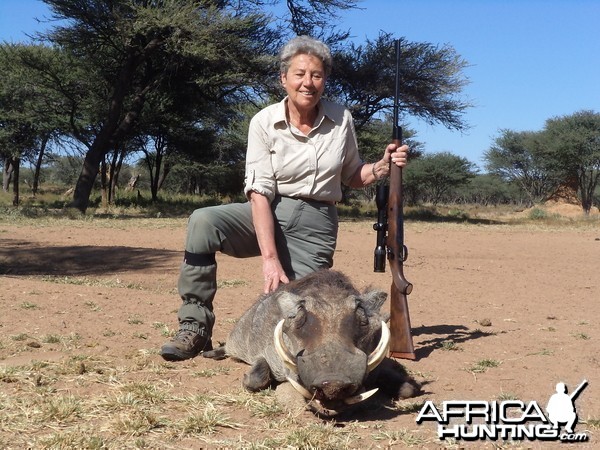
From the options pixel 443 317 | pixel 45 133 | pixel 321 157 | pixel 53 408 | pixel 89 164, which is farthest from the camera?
pixel 45 133

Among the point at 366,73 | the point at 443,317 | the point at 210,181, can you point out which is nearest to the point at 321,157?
the point at 443,317

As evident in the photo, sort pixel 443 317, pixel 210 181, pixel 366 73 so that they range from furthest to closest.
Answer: pixel 210 181 → pixel 366 73 → pixel 443 317

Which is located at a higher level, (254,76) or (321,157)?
(254,76)

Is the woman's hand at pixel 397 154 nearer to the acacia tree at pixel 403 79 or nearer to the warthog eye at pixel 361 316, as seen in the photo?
the warthog eye at pixel 361 316

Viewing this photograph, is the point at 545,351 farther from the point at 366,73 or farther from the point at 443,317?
the point at 366,73

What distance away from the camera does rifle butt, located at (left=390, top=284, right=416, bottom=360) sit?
450cm

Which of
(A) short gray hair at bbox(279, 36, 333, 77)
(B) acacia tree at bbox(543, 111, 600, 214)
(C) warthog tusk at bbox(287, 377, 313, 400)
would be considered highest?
(B) acacia tree at bbox(543, 111, 600, 214)

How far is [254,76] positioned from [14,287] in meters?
15.7

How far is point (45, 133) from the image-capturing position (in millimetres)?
28562

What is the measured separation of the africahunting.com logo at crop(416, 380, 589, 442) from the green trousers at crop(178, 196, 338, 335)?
139 centimetres

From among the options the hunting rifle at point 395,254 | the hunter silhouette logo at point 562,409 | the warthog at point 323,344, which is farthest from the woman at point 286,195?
the hunter silhouette logo at point 562,409

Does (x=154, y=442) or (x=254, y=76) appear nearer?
(x=154, y=442)

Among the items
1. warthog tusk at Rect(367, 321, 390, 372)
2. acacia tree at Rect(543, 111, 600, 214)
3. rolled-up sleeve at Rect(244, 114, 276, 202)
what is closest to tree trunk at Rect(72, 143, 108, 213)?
rolled-up sleeve at Rect(244, 114, 276, 202)

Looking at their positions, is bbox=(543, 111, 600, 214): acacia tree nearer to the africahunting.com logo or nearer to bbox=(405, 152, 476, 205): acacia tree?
bbox=(405, 152, 476, 205): acacia tree
